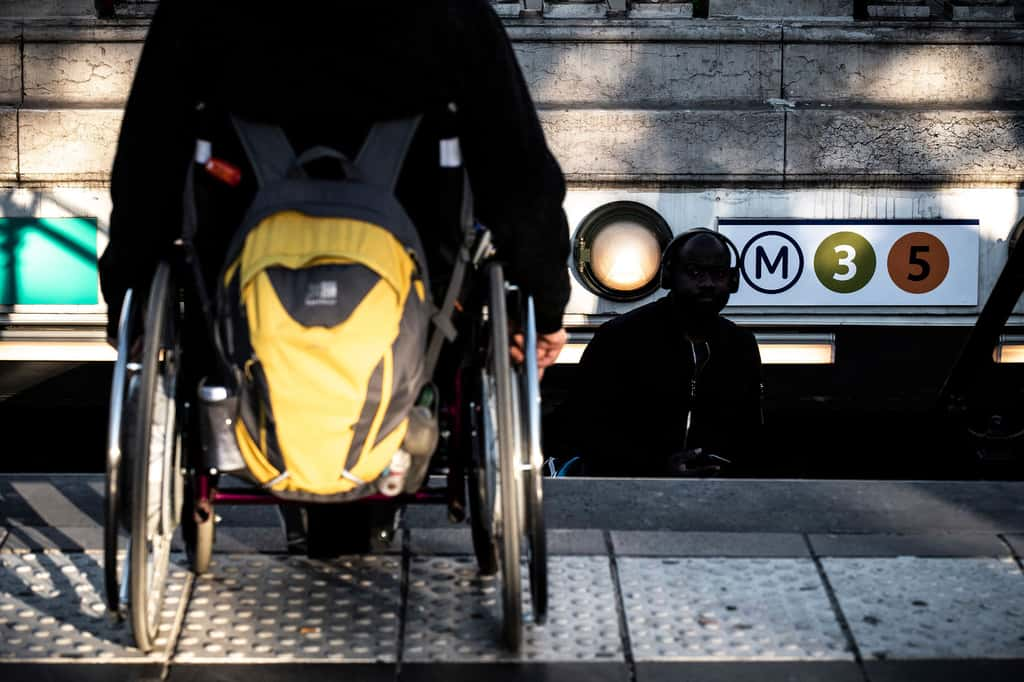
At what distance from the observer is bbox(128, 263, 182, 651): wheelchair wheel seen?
304 cm

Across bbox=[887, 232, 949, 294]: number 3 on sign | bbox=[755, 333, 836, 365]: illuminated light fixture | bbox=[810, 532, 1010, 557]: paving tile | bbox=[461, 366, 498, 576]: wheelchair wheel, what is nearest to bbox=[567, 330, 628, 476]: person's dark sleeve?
bbox=[810, 532, 1010, 557]: paving tile

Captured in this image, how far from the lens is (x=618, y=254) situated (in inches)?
258

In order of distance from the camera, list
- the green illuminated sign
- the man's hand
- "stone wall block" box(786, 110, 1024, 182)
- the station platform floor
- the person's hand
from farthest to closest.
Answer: "stone wall block" box(786, 110, 1024, 182) < the green illuminated sign < the person's hand < the man's hand < the station platform floor

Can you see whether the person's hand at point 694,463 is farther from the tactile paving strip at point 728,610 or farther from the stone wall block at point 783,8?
the stone wall block at point 783,8

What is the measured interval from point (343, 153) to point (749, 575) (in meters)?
1.38

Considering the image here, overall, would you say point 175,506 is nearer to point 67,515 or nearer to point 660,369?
point 67,515

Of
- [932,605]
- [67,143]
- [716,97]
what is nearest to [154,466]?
[932,605]

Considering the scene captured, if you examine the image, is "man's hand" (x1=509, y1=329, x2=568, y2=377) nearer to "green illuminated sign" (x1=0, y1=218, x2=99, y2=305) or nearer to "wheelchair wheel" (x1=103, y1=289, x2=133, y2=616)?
"wheelchair wheel" (x1=103, y1=289, x2=133, y2=616)

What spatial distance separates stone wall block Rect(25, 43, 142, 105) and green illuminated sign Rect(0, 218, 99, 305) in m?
0.59

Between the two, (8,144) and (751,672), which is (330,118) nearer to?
(751,672)

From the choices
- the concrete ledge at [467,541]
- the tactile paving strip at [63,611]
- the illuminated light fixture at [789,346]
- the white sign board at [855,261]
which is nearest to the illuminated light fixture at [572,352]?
the illuminated light fixture at [789,346]

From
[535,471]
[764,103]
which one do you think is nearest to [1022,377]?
[764,103]

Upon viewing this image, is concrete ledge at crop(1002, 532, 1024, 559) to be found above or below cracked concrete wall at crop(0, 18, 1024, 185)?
below

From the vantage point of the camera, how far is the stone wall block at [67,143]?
6.61 meters
